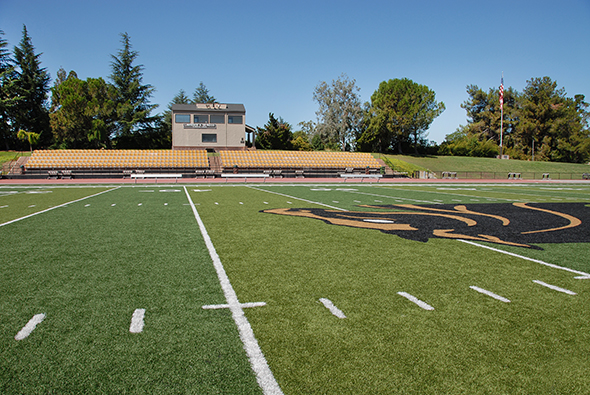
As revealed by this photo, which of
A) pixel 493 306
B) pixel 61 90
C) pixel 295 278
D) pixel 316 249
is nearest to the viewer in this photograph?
pixel 493 306

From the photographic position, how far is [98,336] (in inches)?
113

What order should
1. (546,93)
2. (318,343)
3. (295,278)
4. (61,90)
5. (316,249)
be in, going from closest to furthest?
(318,343) < (295,278) < (316,249) < (61,90) < (546,93)

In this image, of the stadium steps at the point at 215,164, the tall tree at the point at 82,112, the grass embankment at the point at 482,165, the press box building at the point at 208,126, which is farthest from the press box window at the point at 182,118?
the grass embankment at the point at 482,165

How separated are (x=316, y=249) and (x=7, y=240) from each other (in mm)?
5626

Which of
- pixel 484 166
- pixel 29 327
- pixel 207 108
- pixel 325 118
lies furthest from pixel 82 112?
pixel 484 166

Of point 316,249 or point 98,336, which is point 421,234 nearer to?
point 316,249

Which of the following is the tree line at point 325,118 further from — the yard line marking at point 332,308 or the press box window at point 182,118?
the yard line marking at point 332,308

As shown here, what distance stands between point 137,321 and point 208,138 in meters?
42.1

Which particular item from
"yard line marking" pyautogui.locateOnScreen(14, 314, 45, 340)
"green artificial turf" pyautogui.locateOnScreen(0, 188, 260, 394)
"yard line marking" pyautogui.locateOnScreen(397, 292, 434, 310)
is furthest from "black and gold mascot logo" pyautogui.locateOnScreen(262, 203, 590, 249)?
"yard line marking" pyautogui.locateOnScreen(14, 314, 45, 340)

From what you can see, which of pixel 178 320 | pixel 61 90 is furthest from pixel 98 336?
pixel 61 90

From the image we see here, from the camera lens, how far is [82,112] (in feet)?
145

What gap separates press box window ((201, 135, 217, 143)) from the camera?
4334 cm

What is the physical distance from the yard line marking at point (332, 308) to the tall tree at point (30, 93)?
54224 mm

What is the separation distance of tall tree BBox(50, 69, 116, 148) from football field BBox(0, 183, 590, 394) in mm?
44028
